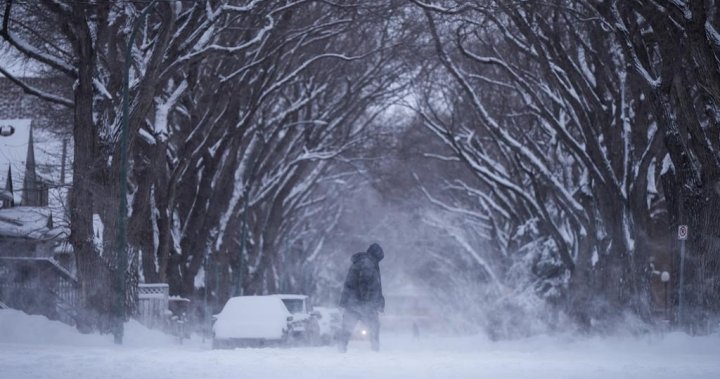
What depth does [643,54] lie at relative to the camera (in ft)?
61.4

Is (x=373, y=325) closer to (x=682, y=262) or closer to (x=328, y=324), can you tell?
(x=682, y=262)

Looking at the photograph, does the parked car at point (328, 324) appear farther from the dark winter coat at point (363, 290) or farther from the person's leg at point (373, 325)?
the dark winter coat at point (363, 290)

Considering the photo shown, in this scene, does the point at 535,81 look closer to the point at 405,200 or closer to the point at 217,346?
the point at 217,346

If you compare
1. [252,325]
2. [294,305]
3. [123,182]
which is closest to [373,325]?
[252,325]

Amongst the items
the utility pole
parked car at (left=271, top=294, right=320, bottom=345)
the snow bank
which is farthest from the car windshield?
the utility pole

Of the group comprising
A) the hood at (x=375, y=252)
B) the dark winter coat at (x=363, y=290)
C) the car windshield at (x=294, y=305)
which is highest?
the hood at (x=375, y=252)

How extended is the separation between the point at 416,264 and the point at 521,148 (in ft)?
166

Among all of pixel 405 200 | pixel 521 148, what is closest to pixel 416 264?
pixel 405 200

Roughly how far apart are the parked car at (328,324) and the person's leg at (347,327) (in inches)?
405

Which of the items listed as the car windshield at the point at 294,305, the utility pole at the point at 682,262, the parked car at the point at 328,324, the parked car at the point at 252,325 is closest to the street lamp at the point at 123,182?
the parked car at the point at 252,325

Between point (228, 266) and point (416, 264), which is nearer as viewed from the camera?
point (228, 266)

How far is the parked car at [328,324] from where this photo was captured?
2675cm

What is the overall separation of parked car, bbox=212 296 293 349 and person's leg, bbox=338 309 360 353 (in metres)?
5.81

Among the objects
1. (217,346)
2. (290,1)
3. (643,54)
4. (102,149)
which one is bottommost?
(217,346)
